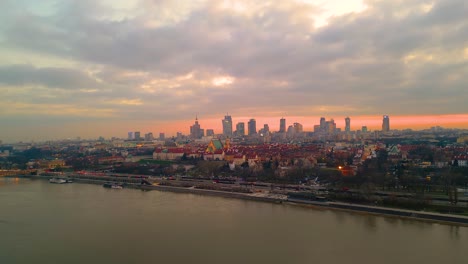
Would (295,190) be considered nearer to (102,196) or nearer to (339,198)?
(339,198)

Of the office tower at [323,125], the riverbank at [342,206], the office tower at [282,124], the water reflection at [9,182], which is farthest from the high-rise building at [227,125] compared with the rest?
the riverbank at [342,206]

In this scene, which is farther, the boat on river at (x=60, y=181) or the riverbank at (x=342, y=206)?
the boat on river at (x=60, y=181)

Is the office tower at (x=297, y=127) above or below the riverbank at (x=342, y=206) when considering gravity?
above

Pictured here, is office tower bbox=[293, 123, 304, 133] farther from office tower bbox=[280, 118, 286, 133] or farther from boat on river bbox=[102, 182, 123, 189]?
boat on river bbox=[102, 182, 123, 189]

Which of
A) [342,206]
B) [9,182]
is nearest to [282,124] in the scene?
[9,182]

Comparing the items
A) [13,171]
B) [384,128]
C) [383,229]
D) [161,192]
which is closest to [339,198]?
[383,229]

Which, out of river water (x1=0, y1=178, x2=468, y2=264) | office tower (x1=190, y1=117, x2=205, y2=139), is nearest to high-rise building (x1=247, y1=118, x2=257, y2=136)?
office tower (x1=190, y1=117, x2=205, y2=139)

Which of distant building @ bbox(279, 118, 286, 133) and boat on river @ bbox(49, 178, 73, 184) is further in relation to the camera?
distant building @ bbox(279, 118, 286, 133)

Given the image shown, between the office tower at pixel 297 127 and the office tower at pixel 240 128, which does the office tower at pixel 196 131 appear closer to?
the office tower at pixel 240 128

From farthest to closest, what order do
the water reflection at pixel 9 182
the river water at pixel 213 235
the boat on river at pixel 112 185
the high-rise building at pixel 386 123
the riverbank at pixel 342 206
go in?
the high-rise building at pixel 386 123 → the water reflection at pixel 9 182 → the boat on river at pixel 112 185 → the riverbank at pixel 342 206 → the river water at pixel 213 235

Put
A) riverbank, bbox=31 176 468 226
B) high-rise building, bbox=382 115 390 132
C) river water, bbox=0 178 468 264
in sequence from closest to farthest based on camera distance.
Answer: river water, bbox=0 178 468 264 < riverbank, bbox=31 176 468 226 < high-rise building, bbox=382 115 390 132
